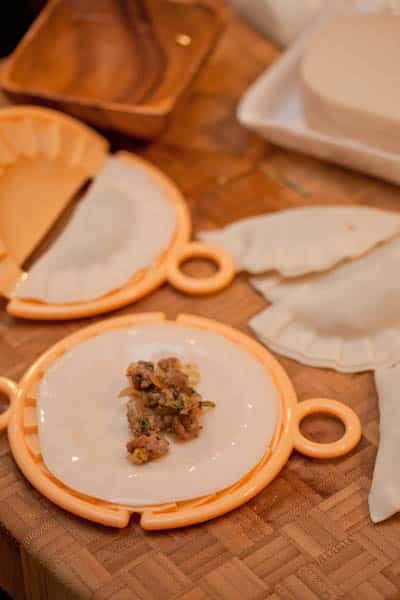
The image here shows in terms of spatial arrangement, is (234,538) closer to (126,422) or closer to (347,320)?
(126,422)

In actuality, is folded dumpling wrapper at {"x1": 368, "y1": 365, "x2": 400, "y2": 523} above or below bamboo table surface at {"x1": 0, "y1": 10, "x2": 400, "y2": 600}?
above

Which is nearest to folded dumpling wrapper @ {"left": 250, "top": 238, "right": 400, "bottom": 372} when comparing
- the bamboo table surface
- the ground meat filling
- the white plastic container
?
the bamboo table surface

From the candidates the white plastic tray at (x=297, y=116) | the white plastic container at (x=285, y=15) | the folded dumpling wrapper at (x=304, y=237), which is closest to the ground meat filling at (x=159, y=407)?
the folded dumpling wrapper at (x=304, y=237)

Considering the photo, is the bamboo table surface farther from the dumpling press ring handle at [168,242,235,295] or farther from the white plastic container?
the white plastic container

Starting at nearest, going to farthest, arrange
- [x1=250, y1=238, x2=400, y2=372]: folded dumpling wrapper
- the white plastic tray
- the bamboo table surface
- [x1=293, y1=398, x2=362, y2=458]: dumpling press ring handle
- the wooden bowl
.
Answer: the bamboo table surface → [x1=293, y1=398, x2=362, y2=458]: dumpling press ring handle → [x1=250, y1=238, x2=400, y2=372]: folded dumpling wrapper → the white plastic tray → the wooden bowl

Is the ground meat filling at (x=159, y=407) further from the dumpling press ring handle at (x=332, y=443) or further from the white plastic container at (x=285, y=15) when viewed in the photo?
the white plastic container at (x=285, y=15)

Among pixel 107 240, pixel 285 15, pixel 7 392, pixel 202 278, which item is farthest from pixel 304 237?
pixel 285 15
